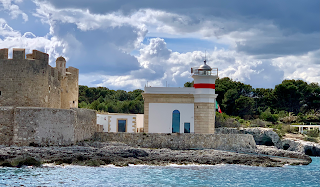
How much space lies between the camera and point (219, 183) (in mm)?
15508

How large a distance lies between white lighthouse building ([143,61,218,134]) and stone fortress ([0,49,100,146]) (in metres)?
4.14

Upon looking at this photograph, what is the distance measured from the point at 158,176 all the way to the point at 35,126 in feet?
25.9

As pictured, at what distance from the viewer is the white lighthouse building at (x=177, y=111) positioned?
25.5 m

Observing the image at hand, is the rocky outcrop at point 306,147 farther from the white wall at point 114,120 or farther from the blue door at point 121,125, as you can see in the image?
the blue door at point 121,125

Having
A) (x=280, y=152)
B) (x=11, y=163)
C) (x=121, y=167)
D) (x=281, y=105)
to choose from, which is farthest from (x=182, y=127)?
(x=281, y=105)

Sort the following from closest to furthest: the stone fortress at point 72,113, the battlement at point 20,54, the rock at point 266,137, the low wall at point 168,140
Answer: the stone fortress at point 72,113, the battlement at point 20,54, the low wall at point 168,140, the rock at point 266,137

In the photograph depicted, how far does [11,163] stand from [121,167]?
4790 mm

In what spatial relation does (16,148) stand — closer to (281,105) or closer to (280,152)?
(280,152)

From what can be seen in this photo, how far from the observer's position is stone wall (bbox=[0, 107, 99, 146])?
20.2 m

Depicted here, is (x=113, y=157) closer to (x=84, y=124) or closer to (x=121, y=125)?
(x=84, y=124)

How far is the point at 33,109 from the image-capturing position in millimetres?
20375

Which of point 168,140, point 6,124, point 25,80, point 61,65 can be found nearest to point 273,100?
point 168,140

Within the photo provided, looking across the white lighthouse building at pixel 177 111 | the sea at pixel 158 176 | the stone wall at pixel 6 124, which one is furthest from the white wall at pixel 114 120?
the sea at pixel 158 176

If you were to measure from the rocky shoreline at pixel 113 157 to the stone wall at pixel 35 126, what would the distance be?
2.63 ft
